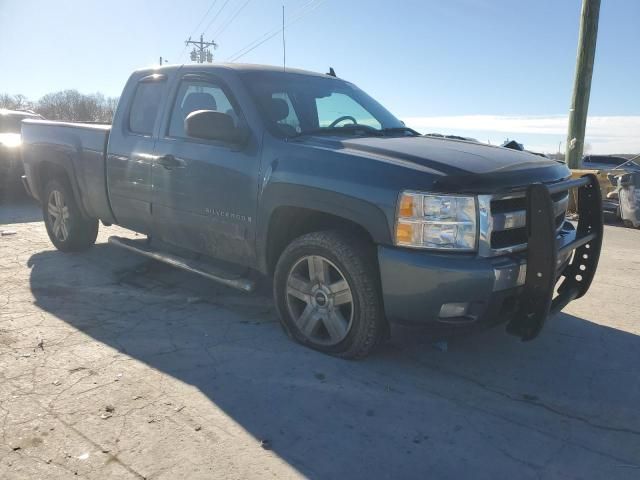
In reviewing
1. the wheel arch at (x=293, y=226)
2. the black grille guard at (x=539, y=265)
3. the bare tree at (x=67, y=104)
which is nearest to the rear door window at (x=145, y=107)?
the wheel arch at (x=293, y=226)

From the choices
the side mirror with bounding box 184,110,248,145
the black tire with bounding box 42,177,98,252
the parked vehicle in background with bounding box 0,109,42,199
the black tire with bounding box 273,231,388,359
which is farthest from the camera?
the parked vehicle in background with bounding box 0,109,42,199

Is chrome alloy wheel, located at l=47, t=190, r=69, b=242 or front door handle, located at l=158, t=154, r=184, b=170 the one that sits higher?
front door handle, located at l=158, t=154, r=184, b=170

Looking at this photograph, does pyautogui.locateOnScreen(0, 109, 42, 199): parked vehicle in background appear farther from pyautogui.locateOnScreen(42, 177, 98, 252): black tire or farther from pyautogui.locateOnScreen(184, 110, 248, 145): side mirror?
pyautogui.locateOnScreen(184, 110, 248, 145): side mirror

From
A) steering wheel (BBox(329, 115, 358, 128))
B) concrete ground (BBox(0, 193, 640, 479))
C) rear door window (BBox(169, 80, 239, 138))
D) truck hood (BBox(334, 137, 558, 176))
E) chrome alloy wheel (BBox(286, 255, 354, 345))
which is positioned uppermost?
rear door window (BBox(169, 80, 239, 138))

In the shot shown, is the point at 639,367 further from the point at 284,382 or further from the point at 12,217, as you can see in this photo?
the point at 12,217

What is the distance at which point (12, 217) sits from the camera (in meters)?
8.52

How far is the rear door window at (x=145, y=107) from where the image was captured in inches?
187

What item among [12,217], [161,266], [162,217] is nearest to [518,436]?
[162,217]

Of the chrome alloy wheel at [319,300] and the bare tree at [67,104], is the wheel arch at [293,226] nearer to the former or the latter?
the chrome alloy wheel at [319,300]

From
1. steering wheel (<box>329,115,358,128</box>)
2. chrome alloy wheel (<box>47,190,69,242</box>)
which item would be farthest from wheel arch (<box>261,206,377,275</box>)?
chrome alloy wheel (<box>47,190,69,242</box>)

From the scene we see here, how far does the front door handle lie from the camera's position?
4.26 metres

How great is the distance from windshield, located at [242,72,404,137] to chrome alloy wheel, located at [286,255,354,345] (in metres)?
0.95

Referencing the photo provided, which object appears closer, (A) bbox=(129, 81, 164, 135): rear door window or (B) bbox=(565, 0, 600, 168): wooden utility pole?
(A) bbox=(129, 81, 164, 135): rear door window

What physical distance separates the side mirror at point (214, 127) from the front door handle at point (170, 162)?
493mm
